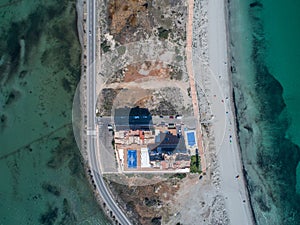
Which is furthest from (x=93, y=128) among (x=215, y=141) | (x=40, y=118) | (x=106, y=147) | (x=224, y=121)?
(x=224, y=121)

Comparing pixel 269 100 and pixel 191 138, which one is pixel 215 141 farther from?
pixel 269 100

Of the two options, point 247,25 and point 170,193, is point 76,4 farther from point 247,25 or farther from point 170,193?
point 170,193

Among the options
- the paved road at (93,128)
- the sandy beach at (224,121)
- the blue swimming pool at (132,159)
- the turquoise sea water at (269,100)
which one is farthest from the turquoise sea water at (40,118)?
the turquoise sea water at (269,100)

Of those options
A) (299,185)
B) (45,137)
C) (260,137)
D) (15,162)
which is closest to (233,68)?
(260,137)

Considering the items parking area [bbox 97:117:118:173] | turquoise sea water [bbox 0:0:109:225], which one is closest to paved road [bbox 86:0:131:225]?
parking area [bbox 97:117:118:173]

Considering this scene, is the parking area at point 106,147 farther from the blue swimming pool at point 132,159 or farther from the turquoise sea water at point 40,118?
the turquoise sea water at point 40,118

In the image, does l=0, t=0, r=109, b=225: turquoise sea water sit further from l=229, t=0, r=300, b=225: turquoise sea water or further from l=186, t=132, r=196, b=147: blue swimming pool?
l=229, t=0, r=300, b=225: turquoise sea water
